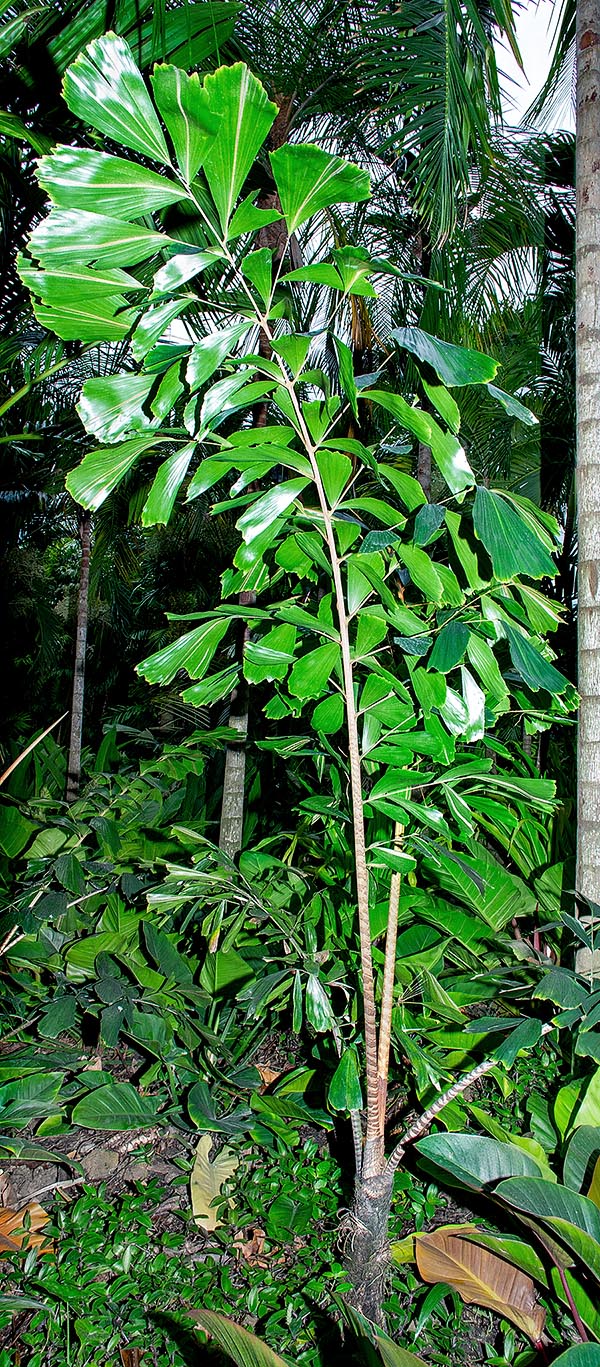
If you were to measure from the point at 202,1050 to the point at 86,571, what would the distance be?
2.51 meters

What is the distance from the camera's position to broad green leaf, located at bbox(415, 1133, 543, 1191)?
968 millimetres

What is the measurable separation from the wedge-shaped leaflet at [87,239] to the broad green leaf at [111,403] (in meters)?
0.12

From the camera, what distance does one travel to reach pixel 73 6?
131cm

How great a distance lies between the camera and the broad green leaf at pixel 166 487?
3.01 feet

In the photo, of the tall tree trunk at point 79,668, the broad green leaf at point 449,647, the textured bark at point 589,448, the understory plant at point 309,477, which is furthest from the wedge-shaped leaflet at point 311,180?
the tall tree trunk at point 79,668

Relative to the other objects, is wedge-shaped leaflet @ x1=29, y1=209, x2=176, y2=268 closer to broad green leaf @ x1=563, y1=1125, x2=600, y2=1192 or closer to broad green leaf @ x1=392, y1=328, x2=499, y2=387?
broad green leaf @ x1=392, y1=328, x2=499, y2=387

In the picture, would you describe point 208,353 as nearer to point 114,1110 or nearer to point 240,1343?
point 240,1343

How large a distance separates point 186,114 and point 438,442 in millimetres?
391

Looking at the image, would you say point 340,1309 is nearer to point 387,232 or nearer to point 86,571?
point 86,571

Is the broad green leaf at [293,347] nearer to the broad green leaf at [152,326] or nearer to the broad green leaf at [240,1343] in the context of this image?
the broad green leaf at [152,326]

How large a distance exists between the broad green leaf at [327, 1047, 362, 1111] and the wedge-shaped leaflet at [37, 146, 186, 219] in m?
1.02

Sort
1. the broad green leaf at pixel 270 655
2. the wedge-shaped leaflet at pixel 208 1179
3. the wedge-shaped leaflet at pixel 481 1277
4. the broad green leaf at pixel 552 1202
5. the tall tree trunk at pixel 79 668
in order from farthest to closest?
the tall tree trunk at pixel 79 668
the wedge-shaped leaflet at pixel 208 1179
the wedge-shaped leaflet at pixel 481 1277
the broad green leaf at pixel 270 655
the broad green leaf at pixel 552 1202

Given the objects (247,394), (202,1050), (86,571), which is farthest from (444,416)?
(86,571)

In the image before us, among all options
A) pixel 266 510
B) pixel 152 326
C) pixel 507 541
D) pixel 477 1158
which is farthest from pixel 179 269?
pixel 477 1158
